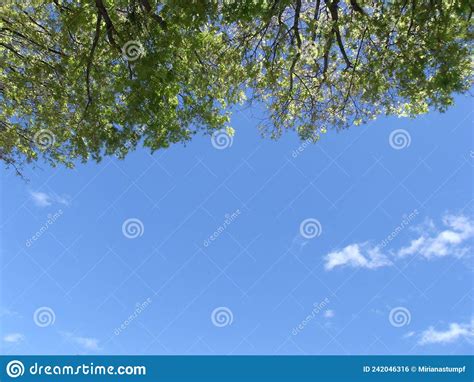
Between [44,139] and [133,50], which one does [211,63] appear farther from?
[44,139]

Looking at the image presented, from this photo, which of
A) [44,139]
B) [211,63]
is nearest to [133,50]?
[211,63]

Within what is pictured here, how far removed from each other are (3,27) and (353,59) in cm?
963

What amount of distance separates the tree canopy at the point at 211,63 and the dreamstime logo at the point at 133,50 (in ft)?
0.08

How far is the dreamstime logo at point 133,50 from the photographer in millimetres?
9848

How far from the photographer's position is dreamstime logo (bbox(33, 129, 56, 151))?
14450 mm

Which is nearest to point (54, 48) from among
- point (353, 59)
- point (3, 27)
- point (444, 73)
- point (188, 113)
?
point (3, 27)

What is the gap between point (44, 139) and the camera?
14.8 m
